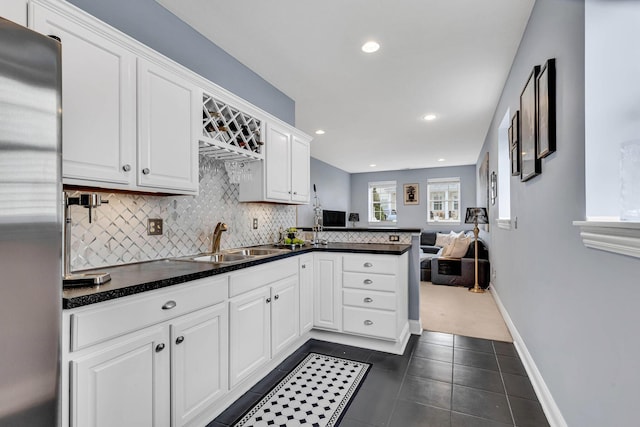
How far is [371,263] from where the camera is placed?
2748mm

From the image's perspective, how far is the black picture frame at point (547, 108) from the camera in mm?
1699

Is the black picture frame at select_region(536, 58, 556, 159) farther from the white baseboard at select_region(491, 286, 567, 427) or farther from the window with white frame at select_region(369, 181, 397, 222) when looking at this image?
the window with white frame at select_region(369, 181, 397, 222)

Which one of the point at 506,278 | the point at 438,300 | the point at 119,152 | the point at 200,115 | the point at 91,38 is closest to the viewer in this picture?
the point at 91,38

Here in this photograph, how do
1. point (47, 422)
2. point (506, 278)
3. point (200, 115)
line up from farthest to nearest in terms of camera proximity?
point (506, 278) → point (200, 115) → point (47, 422)

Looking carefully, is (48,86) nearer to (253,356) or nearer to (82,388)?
(82,388)

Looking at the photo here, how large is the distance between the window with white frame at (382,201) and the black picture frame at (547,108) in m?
7.43

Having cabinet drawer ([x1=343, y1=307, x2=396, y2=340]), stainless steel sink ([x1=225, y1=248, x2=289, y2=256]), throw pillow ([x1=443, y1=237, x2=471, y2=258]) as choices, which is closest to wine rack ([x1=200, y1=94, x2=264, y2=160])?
stainless steel sink ([x1=225, y1=248, x2=289, y2=256])

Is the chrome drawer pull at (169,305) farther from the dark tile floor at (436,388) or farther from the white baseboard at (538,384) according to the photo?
the white baseboard at (538,384)

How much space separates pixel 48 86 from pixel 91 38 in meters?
0.89

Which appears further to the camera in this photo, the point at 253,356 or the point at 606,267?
the point at 253,356

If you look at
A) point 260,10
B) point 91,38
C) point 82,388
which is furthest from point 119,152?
point 260,10

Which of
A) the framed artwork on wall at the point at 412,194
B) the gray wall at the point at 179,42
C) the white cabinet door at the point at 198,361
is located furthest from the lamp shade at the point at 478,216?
the white cabinet door at the point at 198,361

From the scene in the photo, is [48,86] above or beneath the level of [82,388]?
above

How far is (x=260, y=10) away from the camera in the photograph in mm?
2143
